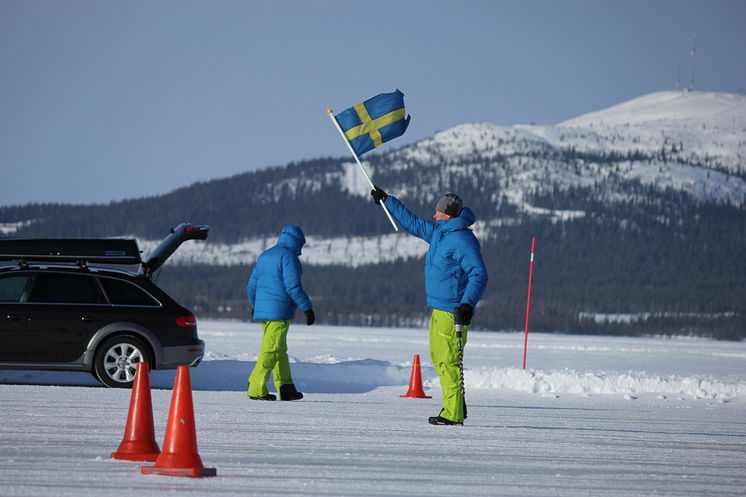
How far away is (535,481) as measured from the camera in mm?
9062

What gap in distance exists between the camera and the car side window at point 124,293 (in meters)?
16.3

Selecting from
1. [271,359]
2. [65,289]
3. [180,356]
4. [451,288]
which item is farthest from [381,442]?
[65,289]

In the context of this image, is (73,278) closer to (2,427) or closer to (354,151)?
(354,151)

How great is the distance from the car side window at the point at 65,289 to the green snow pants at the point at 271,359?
2267 mm

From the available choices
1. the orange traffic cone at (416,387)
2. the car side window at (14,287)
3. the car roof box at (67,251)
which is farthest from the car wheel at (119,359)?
the orange traffic cone at (416,387)

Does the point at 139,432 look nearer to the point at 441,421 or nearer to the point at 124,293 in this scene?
the point at 441,421

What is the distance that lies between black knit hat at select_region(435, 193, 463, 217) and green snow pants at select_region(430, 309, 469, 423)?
964mm

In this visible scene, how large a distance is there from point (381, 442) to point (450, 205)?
9.00ft

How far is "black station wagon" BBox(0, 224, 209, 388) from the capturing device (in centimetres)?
1584

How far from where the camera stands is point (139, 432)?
A: 370 inches

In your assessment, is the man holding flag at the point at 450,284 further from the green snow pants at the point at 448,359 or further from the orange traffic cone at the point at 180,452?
the orange traffic cone at the point at 180,452

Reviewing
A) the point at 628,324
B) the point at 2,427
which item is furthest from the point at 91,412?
the point at 628,324

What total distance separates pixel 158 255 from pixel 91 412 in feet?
15.8

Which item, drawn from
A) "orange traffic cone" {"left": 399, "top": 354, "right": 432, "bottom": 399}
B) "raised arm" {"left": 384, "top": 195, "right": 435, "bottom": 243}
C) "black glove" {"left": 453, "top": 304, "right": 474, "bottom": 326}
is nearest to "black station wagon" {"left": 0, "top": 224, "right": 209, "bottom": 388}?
"orange traffic cone" {"left": 399, "top": 354, "right": 432, "bottom": 399}
